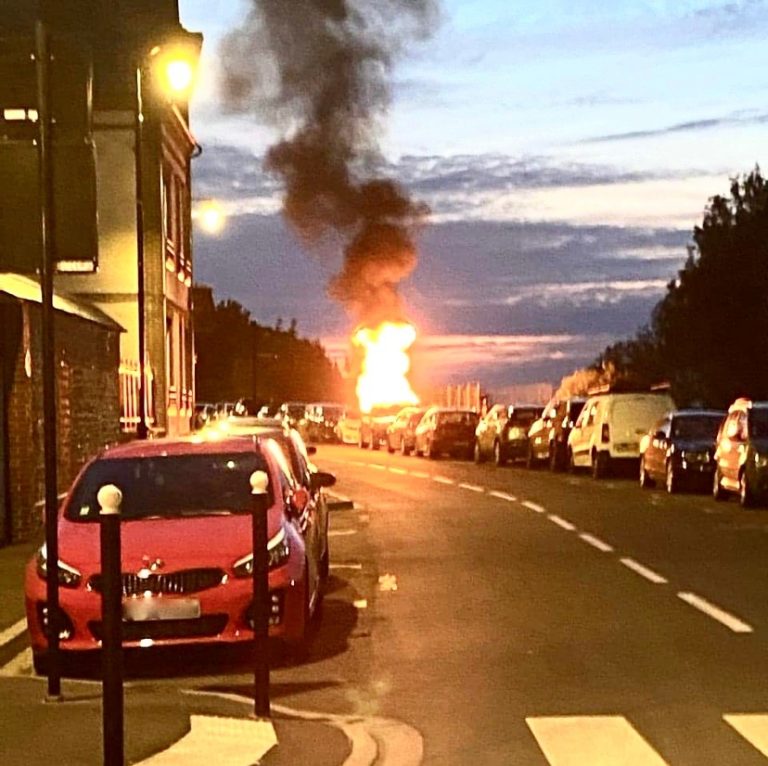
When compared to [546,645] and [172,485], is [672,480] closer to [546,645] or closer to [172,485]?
[546,645]

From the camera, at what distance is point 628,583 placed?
1619cm

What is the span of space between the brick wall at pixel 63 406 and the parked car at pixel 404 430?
24302mm

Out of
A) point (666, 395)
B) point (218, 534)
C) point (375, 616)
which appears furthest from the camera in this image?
point (666, 395)

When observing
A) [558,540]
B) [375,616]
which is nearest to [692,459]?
[558,540]

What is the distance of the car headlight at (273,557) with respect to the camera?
1145 centimetres

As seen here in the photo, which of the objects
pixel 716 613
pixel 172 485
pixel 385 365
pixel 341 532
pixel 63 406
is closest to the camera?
pixel 172 485

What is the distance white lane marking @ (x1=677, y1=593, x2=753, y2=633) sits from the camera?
1296 centimetres

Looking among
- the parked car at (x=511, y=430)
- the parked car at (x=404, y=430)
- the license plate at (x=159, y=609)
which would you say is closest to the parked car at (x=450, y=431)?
the parked car at (x=404, y=430)

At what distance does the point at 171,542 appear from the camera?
1162cm

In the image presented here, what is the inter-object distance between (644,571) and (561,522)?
274 inches

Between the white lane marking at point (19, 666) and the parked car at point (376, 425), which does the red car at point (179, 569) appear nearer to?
the white lane marking at point (19, 666)

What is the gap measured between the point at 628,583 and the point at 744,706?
6.47m

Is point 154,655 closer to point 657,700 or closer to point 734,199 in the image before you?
point 657,700

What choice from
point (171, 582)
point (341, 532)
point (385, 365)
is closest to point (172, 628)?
point (171, 582)
